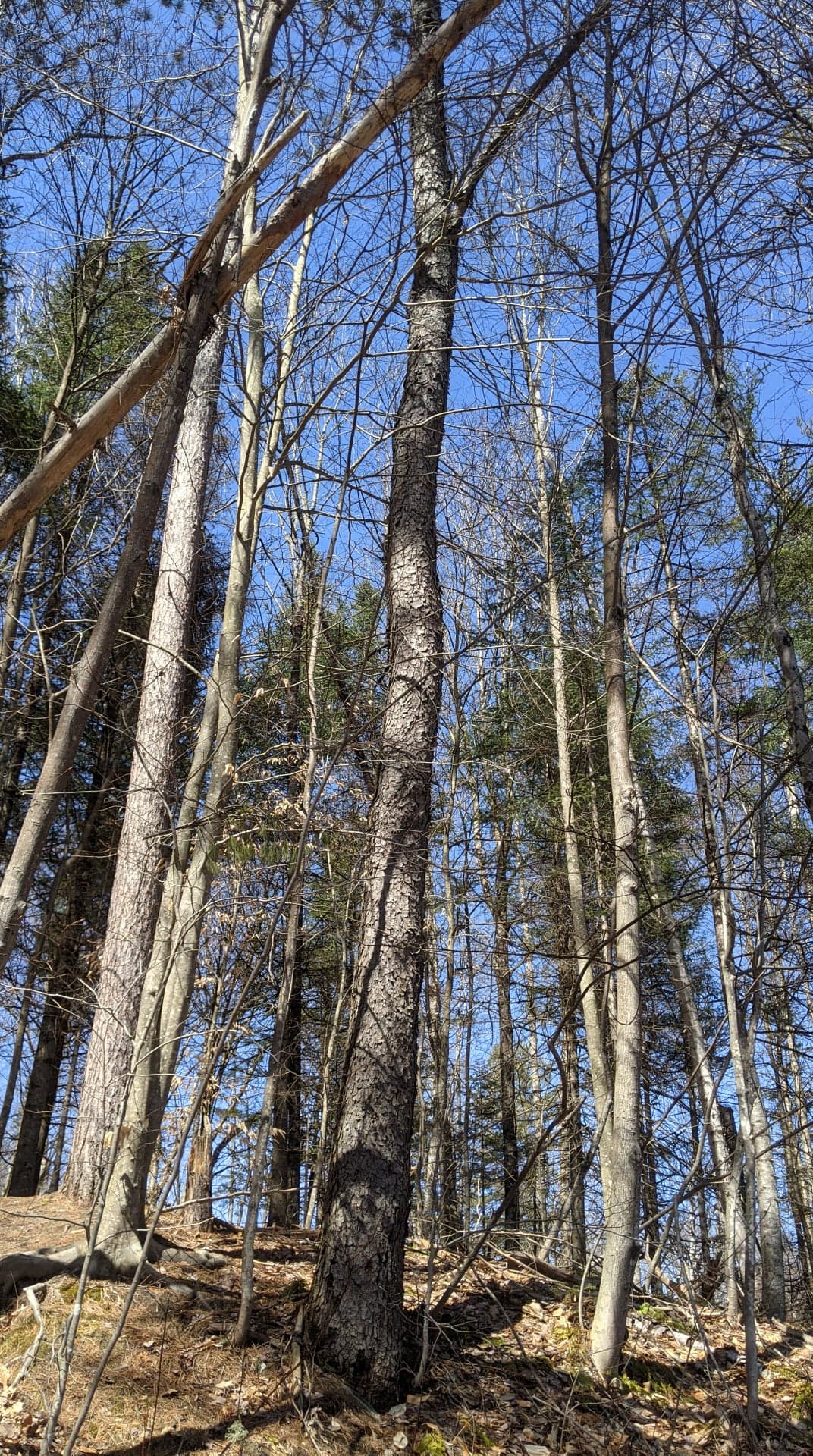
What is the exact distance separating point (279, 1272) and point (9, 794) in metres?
6.98

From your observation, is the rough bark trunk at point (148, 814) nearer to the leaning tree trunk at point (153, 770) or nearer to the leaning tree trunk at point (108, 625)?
the leaning tree trunk at point (153, 770)

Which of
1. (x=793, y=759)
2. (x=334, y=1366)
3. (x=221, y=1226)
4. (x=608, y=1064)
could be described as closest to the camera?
(x=334, y=1366)

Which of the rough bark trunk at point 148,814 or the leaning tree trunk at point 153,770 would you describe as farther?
the rough bark trunk at point 148,814

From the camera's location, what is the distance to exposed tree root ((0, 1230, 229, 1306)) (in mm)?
4055

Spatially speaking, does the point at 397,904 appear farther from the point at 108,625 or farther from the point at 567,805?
the point at 567,805

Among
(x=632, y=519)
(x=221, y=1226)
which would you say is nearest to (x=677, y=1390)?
(x=221, y=1226)

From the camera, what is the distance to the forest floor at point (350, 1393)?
11.3 ft

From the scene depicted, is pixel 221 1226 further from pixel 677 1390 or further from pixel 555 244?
pixel 555 244

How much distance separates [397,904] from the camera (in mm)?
4574

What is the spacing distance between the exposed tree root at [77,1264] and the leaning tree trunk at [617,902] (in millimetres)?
2182

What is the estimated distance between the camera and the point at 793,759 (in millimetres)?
4129

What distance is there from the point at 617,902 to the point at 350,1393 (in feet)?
8.74

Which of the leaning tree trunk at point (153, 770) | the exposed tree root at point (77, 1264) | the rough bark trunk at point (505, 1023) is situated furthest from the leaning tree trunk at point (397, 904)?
the rough bark trunk at point (505, 1023)

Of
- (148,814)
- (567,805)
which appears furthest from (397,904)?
(567,805)
